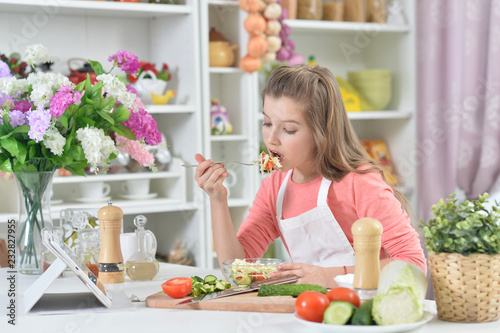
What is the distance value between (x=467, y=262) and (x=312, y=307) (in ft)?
0.89

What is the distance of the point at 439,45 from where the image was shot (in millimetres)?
3422

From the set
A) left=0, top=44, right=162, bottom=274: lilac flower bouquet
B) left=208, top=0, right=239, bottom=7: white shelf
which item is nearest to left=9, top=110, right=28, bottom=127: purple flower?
left=0, top=44, right=162, bottom=274: lilac flower bouquet

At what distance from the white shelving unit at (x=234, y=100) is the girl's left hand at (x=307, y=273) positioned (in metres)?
1.66

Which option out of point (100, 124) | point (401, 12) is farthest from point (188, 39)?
point (100, 124)

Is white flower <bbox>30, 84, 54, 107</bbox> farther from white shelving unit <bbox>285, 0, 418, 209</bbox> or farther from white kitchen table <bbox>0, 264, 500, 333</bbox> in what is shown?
white shelving unit <bbox>285, 0, 418, 209</bbox>

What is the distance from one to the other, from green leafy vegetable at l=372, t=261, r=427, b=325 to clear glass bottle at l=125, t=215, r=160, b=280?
2.39 feet

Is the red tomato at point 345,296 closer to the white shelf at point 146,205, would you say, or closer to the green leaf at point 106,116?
the green leaf at point 106,116

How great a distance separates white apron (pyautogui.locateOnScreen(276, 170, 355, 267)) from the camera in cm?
177

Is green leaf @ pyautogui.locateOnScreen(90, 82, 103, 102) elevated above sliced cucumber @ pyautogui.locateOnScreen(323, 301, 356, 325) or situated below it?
above

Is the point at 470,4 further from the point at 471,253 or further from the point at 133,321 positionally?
the point at 133,321

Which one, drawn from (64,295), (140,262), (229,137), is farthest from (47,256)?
(229,137)

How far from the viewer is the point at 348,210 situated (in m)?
1.77

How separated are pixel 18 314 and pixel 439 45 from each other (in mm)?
2645

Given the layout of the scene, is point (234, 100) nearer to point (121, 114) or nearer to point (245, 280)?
point (121, 114)
